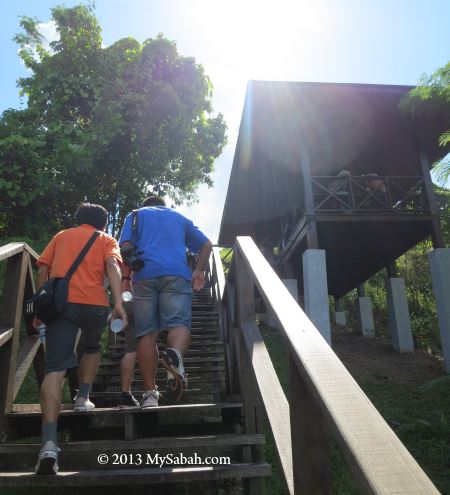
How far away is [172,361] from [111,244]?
Answer: 2.80 ft

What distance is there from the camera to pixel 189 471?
6.81 ft

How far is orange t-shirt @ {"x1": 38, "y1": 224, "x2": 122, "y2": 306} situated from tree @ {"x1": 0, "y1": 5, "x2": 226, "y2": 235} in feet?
17.5

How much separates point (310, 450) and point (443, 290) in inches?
314

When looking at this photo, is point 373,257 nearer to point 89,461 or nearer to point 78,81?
point 78,81

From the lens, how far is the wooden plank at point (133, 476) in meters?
2.02

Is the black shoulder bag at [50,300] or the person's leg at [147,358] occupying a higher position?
the black shoulder bag at [50,300]

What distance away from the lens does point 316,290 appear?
327 inches

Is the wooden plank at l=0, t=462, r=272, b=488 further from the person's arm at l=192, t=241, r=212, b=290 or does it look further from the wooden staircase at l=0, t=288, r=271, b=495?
the person's arm at l=192, t=241, r=212, b=290

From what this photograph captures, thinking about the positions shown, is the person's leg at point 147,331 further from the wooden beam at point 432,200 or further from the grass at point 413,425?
the wooden beam at point 432,200

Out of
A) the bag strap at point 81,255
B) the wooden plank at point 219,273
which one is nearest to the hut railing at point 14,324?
the bag strap at point 81,255

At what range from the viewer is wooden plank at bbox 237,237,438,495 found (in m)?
0.82

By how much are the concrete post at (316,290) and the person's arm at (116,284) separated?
590 cm

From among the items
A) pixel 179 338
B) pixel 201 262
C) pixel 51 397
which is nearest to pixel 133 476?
pixel 51 397

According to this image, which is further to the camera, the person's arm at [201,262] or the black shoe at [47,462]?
the person's arm at [201,262]
